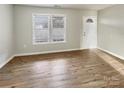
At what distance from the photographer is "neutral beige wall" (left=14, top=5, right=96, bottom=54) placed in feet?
20.2

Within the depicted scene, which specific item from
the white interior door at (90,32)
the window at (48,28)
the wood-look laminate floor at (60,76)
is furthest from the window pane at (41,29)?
the wood-look laminate floor at (60,76)

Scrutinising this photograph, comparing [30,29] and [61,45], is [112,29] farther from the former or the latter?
[30,29]

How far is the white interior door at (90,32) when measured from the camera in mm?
8023

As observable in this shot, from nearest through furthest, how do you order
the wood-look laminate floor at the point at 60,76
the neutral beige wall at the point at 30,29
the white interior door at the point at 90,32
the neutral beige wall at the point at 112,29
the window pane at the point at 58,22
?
the wood-look laminate floor at the point at 60,76
the neutral beige wall at the point at 112,29
the neutral beige wall at the point at 30,29
the window pane at the point at 58,22
the white interior door at the point at 90,32

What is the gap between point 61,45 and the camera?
733 cm

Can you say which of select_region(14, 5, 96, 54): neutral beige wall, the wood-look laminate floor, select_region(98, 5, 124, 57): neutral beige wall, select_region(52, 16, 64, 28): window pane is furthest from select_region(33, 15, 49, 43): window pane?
select_region(98, 5, 124, 57): neutral beige wall

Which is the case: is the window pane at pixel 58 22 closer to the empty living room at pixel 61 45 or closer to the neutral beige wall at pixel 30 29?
the empty living room at pixel 61 45

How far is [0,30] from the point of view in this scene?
428 cm

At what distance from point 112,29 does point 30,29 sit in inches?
146

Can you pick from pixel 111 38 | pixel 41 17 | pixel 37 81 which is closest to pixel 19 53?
pixel 41 17

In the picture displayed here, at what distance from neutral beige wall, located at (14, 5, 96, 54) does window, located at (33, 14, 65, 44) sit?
224 millimetres

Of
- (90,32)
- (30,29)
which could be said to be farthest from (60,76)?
(90,32)
